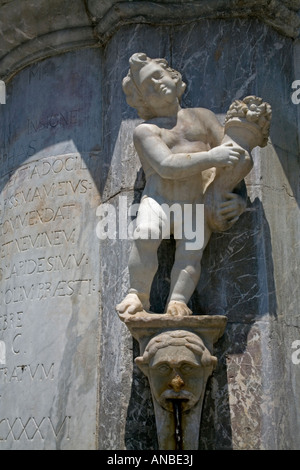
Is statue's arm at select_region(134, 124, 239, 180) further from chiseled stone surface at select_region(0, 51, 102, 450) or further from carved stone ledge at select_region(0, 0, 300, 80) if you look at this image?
carved stone ledge at select_region(0, 0, 300, 80)

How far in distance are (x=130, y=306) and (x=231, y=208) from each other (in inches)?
38.5

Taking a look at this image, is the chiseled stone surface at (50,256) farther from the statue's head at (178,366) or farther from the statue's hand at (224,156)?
the statue's hand at (224,156)

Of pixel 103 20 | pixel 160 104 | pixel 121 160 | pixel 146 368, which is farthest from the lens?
pixel 103 20

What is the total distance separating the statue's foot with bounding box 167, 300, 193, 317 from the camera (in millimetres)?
5434

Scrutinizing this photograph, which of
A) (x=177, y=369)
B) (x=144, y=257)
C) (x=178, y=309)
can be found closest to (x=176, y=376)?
(x=177, y=369)

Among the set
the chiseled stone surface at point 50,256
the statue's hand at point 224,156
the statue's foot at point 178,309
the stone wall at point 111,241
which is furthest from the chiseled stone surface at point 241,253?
the statue's hand at point 224,156

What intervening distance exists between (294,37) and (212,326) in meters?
2.64

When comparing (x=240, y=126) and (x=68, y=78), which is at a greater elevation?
(x=68, y=78)

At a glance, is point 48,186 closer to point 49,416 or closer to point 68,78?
point 68,78

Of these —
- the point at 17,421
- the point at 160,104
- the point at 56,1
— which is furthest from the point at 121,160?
the point at 17,421

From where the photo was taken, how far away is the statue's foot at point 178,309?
5434 mm

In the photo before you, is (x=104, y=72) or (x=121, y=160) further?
(x=104, y=72)

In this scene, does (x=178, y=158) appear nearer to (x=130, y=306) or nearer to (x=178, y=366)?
(x=130, y=306)

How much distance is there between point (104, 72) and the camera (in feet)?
22.8
